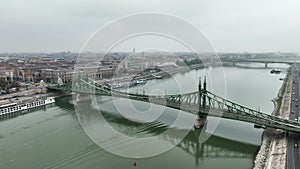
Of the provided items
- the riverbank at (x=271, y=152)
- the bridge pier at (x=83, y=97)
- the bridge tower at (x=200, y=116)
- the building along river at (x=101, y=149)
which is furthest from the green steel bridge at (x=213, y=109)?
the bridge pier at (x=83, y=97)

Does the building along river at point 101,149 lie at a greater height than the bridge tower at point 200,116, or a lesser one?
lesser

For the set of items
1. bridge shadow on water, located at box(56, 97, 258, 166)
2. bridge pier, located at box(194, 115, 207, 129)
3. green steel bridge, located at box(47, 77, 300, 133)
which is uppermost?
green steel bridge, located at box(47, 77, 300, 133)

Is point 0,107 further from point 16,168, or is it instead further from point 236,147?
point 236,147

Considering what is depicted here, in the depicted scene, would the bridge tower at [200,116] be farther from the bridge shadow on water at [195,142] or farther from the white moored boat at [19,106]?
the white moored boat at [19,106]

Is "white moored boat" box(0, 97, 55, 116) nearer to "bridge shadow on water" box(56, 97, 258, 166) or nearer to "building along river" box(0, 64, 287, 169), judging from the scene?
"building along river" box(0, 64, 287, 169)

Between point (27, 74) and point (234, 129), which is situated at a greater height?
point (27, 74)

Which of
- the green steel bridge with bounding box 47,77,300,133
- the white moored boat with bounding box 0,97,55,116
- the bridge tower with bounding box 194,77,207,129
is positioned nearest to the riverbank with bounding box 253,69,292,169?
the green steel bridge with bounding box 47,77,300,133

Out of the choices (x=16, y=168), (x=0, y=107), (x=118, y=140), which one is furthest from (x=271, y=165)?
(x=0, y=107)

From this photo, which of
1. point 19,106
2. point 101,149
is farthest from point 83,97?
point 101,149
